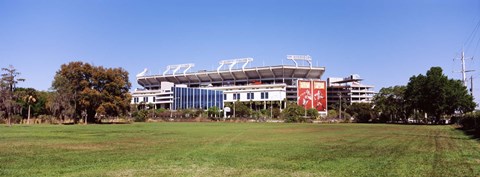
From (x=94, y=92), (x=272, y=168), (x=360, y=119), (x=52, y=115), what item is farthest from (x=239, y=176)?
(x=360, y=119)

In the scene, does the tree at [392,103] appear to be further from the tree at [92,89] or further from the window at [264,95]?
the window at [264,95]

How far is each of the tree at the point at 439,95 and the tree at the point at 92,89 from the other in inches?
2463

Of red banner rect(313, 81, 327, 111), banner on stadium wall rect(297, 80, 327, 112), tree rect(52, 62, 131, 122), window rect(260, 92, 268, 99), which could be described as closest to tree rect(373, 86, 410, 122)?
tree rect(52, 62, 131, 122)

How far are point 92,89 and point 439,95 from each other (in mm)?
70771

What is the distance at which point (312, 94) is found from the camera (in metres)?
193

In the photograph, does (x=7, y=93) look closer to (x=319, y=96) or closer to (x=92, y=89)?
(x=92, y=89)

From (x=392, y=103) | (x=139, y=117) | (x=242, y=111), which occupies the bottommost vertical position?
(x=139, y=117)

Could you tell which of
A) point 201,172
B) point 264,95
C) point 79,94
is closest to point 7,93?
point 79,94

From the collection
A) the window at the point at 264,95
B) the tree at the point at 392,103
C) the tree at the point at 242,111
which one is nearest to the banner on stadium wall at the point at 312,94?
the window at the point at 264,95

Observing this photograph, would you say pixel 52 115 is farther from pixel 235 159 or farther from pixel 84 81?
pixel 235 159

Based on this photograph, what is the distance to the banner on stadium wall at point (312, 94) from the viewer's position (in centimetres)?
19212

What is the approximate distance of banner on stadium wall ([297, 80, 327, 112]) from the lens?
19212 centimetres

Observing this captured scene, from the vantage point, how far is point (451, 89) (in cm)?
9044

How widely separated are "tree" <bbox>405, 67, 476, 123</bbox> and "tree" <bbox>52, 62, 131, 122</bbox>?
62.6m
